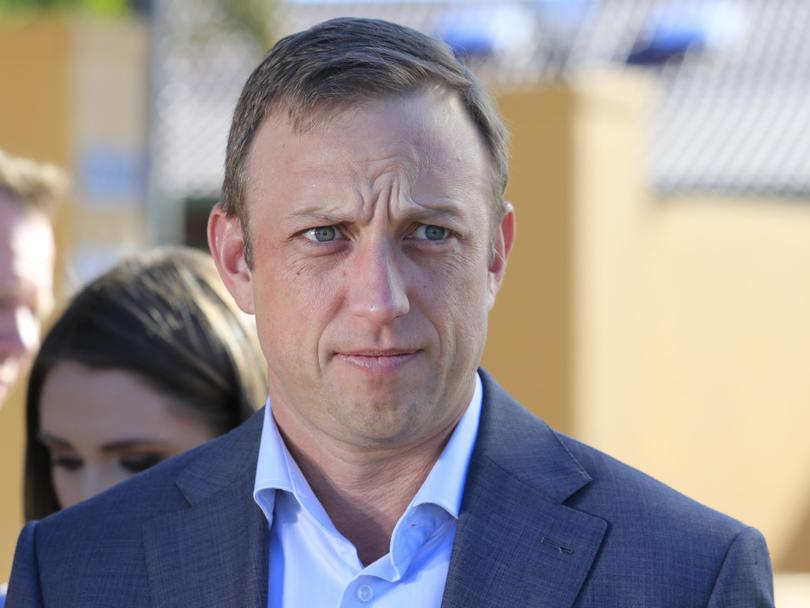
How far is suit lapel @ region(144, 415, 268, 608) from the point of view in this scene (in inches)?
Result: 85.5

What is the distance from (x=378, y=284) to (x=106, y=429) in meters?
1.17

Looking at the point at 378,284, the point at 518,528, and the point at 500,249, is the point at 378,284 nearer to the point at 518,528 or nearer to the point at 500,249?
the point at 500,249

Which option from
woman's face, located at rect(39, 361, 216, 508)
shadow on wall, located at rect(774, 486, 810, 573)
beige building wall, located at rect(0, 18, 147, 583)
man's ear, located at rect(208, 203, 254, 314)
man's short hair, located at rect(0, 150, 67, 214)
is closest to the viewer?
man's ear, located at rect(208, 203, 254, 314)

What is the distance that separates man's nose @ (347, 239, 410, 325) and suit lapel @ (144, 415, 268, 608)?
1.32ft

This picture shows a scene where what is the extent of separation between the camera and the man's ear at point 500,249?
87.3 inches

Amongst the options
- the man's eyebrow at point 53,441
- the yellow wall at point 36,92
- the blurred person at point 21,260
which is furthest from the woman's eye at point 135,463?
the yellow wall at point 36,92

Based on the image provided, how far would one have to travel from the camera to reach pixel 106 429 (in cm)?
301

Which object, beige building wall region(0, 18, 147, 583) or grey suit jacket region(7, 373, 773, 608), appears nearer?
grey suit jacket region(7, 373, 773, 608)

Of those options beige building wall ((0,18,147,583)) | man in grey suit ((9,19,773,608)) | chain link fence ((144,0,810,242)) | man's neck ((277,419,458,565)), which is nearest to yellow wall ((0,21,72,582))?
beige building wall ((0,18,147,583))

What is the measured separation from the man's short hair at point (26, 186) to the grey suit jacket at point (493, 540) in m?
1.52

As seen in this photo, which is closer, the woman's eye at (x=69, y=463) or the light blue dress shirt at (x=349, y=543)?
the light blue dress shirt at (x=349, y=543)

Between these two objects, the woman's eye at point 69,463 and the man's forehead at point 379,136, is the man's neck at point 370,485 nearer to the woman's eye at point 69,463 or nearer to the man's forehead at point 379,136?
the man's forehead at point 379,136

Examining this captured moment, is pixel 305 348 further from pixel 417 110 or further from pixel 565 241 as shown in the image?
pixel 565 241

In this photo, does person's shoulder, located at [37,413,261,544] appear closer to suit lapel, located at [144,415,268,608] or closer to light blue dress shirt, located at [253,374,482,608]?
suit lapel, located at [144,415,268,608]
